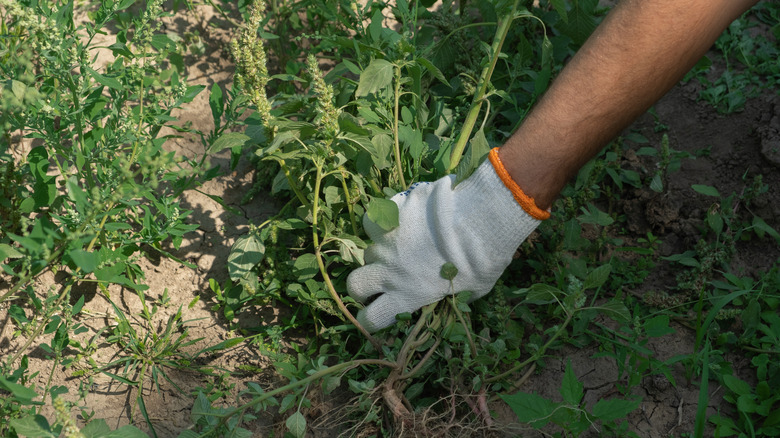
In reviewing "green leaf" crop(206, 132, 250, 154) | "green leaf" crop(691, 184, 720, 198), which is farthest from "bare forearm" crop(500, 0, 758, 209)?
"green leaf" crop(206, 132, 250, 154)

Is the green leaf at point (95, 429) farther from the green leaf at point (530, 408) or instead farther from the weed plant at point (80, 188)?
the green leaf at point (530, 408)

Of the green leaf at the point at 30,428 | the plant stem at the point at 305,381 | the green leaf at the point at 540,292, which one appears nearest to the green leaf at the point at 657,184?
the green leaf at the point at 540,292

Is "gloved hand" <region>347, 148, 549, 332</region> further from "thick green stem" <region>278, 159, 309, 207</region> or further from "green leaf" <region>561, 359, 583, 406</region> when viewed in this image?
"green leaf" <region>561, 359, 583, 406</region>

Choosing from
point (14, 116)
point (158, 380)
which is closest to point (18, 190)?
point (14, 116)

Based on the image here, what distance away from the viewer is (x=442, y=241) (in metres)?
1.98

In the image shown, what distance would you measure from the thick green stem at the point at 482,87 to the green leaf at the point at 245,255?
653 millimetres

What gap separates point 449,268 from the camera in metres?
1.93

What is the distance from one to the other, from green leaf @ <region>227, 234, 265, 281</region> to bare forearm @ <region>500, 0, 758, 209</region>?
2.62 feet

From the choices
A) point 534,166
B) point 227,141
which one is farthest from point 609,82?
point 227,141

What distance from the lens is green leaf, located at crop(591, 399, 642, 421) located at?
1619 millimetres

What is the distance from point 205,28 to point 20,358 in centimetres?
162

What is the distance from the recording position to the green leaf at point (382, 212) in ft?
6.02

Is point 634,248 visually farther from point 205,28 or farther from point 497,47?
point 205,28

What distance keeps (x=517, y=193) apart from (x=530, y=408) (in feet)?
2.01
